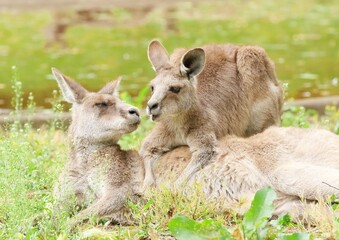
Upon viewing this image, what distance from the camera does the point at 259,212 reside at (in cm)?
574

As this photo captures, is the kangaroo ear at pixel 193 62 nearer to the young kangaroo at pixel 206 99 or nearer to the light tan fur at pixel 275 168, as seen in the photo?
the young kangaroo at pixel 206 99

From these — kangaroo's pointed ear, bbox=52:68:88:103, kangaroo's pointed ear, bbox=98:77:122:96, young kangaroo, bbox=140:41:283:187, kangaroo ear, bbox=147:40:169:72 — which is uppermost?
kangaroo ear, bbox=147:40:169:72

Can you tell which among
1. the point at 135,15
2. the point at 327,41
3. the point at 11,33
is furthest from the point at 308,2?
the point at 11,33

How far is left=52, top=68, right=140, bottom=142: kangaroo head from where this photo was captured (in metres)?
6.60

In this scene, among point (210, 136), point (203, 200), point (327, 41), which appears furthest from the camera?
point (327, 41)

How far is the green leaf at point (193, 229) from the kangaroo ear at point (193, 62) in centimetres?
158

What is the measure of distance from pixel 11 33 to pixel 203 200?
1405cm

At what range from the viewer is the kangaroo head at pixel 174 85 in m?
6.72

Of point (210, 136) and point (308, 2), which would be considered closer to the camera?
point (210, 136)

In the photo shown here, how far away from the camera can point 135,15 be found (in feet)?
74.1

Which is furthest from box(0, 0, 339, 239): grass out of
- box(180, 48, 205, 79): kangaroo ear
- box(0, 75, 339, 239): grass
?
box(180, 48, 205, 79): kangaroo ear

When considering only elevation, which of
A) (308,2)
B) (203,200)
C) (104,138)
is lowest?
(308,2)

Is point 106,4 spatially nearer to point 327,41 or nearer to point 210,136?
point 327,41

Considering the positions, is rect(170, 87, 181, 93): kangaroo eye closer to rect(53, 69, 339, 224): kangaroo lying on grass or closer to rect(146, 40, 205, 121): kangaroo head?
rect(146, 40, 205, 121): kangaroo head
